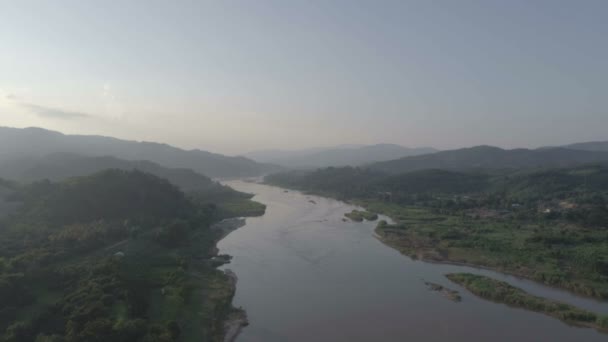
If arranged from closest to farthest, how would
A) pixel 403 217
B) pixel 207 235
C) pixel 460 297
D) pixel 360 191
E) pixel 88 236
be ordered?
1. pixel 460 297
2. pixel 88 236
3. pixel 207 235
4. pixel 403 217
5. pixel 360 191

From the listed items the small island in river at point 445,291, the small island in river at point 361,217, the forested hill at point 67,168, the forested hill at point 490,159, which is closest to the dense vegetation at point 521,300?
the small island in river at point 445,291

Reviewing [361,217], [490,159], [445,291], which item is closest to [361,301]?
[445,291]

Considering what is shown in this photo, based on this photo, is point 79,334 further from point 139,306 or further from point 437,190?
point 437,190

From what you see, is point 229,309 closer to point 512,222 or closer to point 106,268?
point 106,268

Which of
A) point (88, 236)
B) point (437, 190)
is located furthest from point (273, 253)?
point (437, 190)

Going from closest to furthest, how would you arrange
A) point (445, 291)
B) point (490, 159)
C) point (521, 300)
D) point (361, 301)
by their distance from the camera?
point (521, 300)
point (361, 301)
point (445, 291)
point (490, 159)
